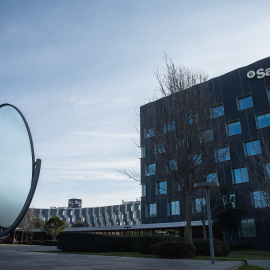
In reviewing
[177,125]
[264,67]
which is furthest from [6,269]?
[264,67]

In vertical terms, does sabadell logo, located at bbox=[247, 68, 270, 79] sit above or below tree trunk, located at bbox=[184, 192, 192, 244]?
above

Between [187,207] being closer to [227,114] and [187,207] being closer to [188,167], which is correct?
[188,167]

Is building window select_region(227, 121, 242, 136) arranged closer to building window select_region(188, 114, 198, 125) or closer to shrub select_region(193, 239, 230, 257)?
building window select_region(188, 114, 198, 125)

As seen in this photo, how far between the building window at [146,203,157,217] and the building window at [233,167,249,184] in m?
11.6

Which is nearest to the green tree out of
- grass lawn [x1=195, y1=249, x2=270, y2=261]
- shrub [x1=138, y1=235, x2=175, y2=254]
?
grass lawn [x1=195, y1=249, x2=270, y2=261]

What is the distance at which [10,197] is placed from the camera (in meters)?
6.66

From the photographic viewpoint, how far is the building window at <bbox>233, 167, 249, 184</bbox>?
30094 millimetres

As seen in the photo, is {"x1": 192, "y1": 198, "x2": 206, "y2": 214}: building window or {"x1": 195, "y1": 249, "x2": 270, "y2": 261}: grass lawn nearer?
{"x1": 195, "y1": 249, "x2": 270, "y2": 261}: grass lawn

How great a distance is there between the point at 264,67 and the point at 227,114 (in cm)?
650

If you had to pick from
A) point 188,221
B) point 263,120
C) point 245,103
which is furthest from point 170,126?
point 245,103

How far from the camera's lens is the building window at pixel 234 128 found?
3236cm

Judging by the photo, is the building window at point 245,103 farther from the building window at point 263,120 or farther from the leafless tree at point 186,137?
the leafless tree at point 186,137

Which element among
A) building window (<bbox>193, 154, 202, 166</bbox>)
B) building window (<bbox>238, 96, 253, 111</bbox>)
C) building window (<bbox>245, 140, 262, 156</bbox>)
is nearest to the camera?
building window (<bbox>193, 154, 202, 166</bbox>)

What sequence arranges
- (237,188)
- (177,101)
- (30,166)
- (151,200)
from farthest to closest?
1. (151,200)
2. (237,188)
3. (177,101)
4. (30,166)
